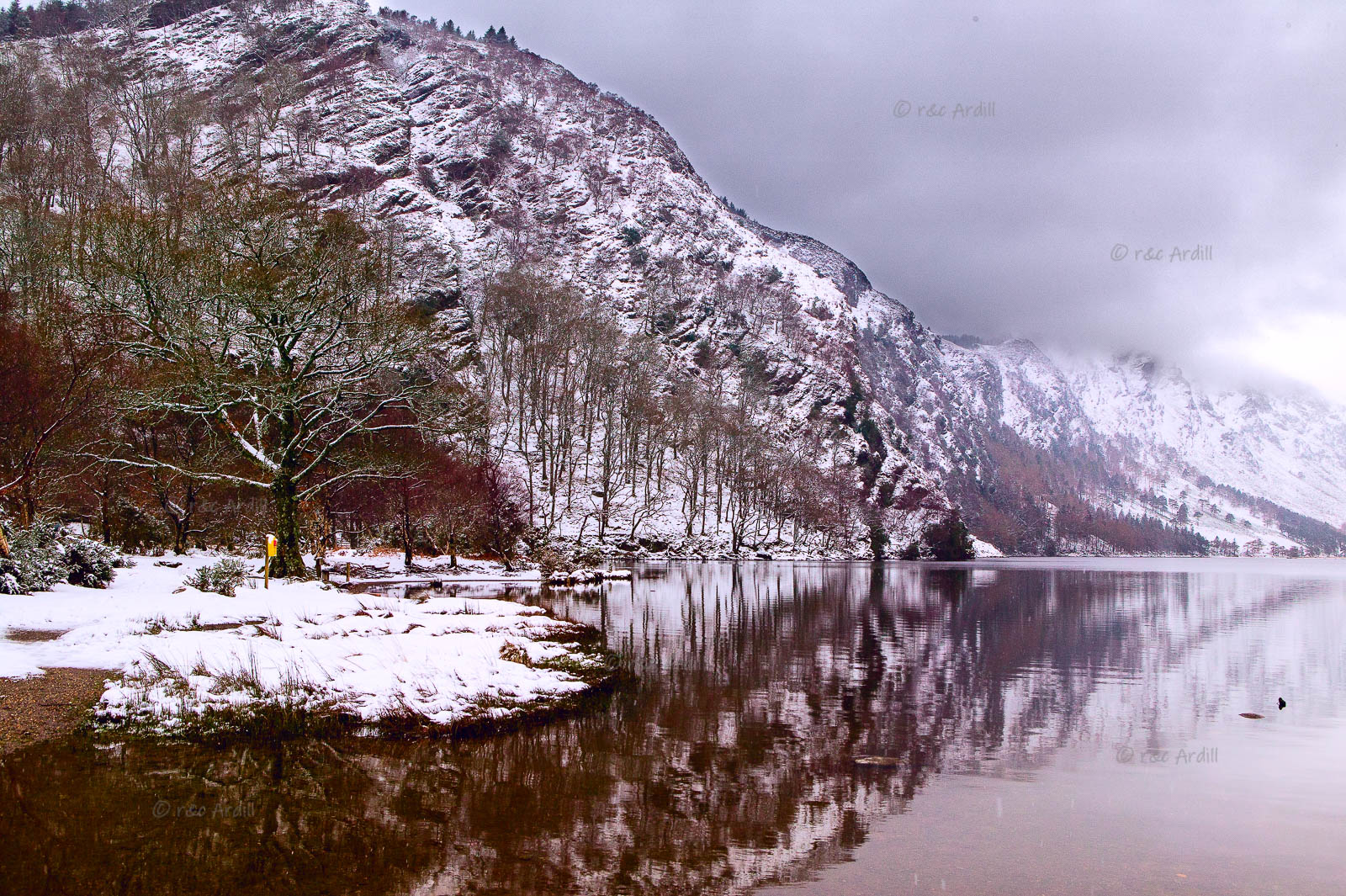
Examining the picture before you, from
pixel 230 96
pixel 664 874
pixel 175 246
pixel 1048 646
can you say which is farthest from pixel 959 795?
pixel 230 96

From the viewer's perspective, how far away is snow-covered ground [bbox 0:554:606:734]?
14.5 m

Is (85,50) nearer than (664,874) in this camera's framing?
No

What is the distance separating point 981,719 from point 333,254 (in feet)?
90.7

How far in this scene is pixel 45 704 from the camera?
13.3 metres

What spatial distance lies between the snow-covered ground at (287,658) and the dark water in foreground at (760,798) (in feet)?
4.18

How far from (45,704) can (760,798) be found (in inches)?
462

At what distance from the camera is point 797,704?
1828 centimetres

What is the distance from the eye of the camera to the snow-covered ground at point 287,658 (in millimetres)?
14484

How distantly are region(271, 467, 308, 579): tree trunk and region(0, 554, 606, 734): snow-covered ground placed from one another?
259 inches

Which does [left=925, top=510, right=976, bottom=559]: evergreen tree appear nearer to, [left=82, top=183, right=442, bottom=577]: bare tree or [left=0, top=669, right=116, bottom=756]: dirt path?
[left=82, top=183, right=442, bottom=577]: bare tree

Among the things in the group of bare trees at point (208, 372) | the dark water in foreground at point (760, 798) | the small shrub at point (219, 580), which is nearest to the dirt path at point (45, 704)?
the dark water in foreground at point (760, 798)

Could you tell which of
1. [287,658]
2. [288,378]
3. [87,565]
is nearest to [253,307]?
[288,378]

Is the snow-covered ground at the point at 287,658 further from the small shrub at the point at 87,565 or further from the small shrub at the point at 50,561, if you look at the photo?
the small shrub at the point at 87,565

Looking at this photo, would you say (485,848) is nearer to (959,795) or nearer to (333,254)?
(959,795)
